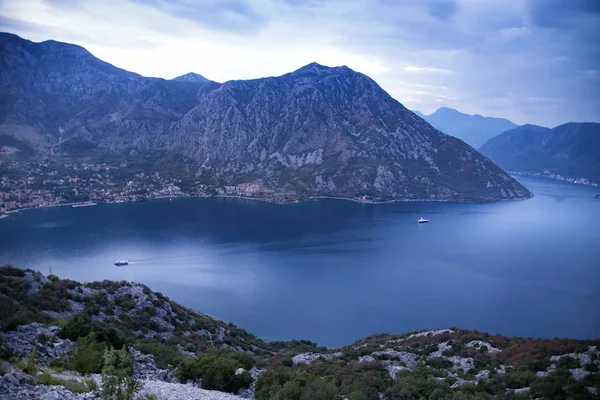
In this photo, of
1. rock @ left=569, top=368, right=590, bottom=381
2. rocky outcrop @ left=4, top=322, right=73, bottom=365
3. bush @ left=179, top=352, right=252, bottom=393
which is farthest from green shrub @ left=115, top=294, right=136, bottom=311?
rock @ left=569, top=368, right=590, bottom=381

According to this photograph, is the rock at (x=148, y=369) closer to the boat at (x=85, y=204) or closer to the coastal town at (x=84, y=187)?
the coastal town at (x=84, y=187)

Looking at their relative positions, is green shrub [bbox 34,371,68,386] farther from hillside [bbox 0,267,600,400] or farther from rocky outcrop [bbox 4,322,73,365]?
rocky outcrop [bbox 4,322,73,365]

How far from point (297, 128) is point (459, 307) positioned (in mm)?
141224

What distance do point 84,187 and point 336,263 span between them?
326 ft

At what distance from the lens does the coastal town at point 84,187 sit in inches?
4526

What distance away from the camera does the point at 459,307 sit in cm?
5331

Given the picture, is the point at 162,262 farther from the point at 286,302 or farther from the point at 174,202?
the point at 174,202

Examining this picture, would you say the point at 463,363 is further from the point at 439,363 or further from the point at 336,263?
the point at 336,263

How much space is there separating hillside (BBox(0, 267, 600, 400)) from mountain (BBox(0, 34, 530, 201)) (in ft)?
379

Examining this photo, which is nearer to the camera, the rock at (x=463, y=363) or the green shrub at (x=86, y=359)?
the green shrub at (x=86, y=359)

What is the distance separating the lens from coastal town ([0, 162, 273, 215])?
11496 centimetres

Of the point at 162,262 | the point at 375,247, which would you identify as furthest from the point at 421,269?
the point at 162,262

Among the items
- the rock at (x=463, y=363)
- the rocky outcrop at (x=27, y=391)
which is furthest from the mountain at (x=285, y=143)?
the rocky outcrop at (x=27, y=391)

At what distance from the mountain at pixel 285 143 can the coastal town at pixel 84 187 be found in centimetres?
894
